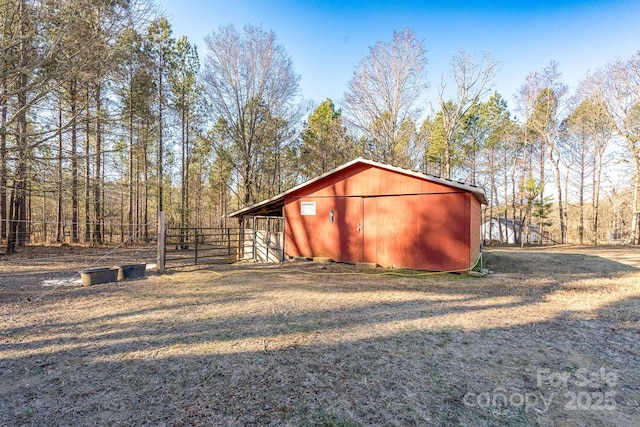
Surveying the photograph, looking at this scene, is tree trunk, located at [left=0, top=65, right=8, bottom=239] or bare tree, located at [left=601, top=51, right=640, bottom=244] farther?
bare tree, located at [left=601, top=51, right=640, bottom=244]

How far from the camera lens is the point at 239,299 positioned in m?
5.61

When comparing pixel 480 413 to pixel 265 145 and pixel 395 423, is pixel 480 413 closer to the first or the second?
pixel 395 423

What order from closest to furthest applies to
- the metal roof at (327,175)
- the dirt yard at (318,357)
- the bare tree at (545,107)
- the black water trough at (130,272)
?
the dirt yard at (318,357) < the black water trough at (130,272) < the metal roof at (327,175) < the bare tree at (545,107)

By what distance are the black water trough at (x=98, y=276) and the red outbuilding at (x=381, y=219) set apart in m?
5.07

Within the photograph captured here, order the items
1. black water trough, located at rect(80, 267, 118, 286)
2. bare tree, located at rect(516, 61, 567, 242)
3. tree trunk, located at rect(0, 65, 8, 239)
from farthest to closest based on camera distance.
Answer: bare tree, located at rect(516, 61, 567, 242), black water trough, located at rect(80, 267, 118, 286), tree trunk, located at rect(0, 65, 8, 239)

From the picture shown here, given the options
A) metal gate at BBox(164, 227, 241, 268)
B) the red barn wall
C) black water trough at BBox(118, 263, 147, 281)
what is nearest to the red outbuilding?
the red barn wall

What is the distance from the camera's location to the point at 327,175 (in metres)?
10.1

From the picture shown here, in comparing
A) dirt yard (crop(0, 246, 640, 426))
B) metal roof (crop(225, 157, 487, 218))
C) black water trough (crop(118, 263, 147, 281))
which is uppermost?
metal roof (crop(225, 157, 487, 218))

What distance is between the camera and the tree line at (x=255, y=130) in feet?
→ 33.3

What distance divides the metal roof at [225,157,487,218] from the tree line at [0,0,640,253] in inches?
170

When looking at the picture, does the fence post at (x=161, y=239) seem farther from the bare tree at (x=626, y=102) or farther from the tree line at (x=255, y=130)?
the bare tree at (x=626, y=102)

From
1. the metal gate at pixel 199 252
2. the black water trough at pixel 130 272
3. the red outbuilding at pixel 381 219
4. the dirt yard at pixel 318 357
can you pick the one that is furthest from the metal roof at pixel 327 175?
the black water trough at pixel 130 272

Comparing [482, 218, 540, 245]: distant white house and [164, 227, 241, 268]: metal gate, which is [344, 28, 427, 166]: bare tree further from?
[482, 218, 540, 245]: distant white house

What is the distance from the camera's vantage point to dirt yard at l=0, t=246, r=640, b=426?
89.4 inches
